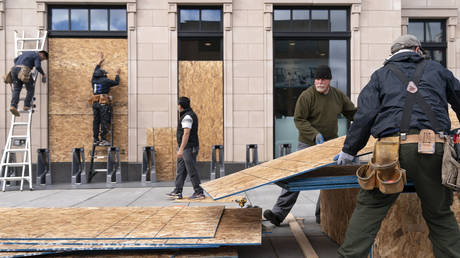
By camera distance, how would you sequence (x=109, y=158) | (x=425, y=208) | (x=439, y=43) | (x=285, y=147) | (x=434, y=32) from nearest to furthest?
(x=425, y=208) < (x=109, y=158) < (x=285, y=147) < (x=439, y=43) < (x=434, y=32)

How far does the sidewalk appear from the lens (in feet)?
13.9

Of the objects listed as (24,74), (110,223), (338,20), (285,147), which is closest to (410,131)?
(110,223)

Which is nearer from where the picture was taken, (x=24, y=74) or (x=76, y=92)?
(x=24, y=74)

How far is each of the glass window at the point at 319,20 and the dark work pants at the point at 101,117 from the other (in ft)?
23.3

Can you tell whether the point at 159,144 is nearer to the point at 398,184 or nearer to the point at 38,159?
the point at 38,159

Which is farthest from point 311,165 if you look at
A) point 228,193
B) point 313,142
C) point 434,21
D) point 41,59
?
point 434,21

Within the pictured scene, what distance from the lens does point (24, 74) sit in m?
9.91

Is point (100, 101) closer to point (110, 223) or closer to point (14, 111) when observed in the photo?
point (14, 111)

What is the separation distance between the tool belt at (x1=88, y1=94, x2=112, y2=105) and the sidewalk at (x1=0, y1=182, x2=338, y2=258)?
8.25 ft

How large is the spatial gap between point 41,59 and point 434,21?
12861 mm

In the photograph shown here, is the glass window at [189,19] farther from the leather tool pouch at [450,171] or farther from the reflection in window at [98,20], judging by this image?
the leather tool pouch at [450,171]

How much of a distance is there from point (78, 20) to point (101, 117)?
329 centimetres

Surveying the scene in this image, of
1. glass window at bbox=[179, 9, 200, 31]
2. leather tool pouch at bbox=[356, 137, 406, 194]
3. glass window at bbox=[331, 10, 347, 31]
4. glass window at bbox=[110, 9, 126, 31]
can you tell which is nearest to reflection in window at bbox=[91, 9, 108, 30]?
glass window at bbox=[110, 9, 126, 31]

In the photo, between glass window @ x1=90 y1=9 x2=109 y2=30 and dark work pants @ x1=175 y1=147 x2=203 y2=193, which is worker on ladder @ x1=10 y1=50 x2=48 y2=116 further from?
dark work pants @ x1=175 y1=147 x2=203 y2=193
